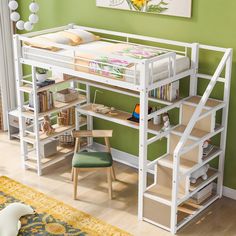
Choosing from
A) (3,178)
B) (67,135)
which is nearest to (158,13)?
(67,135)

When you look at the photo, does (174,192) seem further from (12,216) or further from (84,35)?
(84,35)

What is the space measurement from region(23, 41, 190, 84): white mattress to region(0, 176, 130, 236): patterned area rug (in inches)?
46.2

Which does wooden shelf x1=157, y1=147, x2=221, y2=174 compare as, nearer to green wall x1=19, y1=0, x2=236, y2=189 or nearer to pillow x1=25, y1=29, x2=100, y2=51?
green wall x1=19, y1=0, x2=236, y2=189

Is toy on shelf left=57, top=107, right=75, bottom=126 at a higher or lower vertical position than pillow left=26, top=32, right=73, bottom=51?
lower

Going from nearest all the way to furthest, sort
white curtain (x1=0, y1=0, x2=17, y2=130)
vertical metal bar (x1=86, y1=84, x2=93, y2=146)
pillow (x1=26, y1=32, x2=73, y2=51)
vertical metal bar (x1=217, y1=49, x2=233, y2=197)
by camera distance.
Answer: vertical metal bar (x1=217, y1=49, x2=233, y2=197) < pillow (x1=26, y1=32, x2=73, y2=51) < vertical metal bar (x1=86, y1=84, x2=93, y2=146) < white curtain (x1=0, y1=0, x2=17, y2=130)

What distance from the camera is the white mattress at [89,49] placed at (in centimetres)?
388

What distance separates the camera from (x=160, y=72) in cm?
392

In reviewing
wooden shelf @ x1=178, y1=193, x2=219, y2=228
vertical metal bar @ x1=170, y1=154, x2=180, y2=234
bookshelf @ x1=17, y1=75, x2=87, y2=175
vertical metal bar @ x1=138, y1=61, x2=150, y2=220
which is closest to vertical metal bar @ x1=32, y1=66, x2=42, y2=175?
bookshelf @ x1=17, y1=75, x2=87, y2=175

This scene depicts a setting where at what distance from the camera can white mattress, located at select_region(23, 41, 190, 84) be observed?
12.7 feet

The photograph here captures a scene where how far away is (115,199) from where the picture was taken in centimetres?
447

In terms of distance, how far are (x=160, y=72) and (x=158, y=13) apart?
0.74 m

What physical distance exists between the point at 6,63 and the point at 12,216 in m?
2.22

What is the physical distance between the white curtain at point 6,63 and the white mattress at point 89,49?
110 centimetres

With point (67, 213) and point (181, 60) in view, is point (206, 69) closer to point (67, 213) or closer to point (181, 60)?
point (181, 60)
